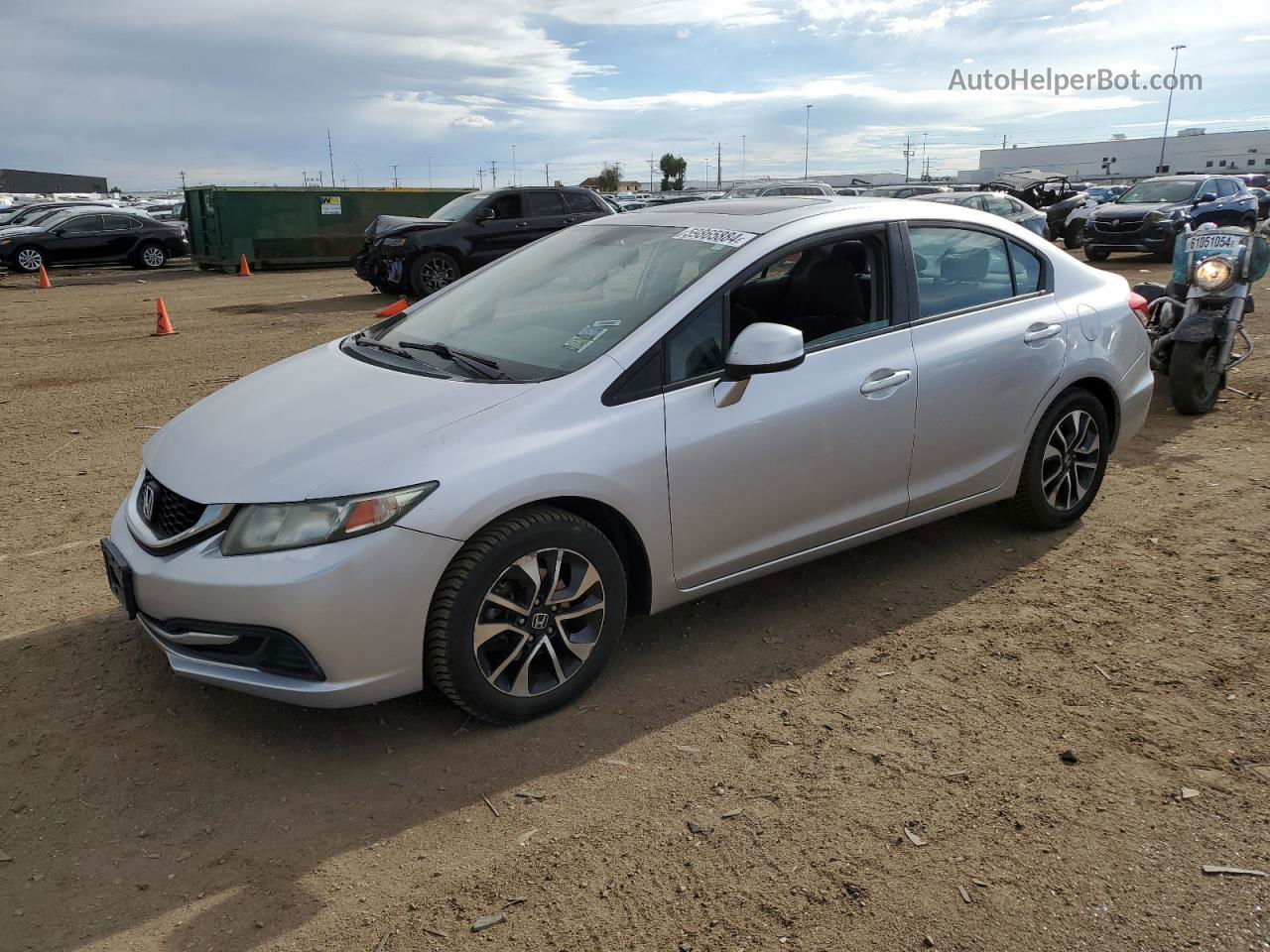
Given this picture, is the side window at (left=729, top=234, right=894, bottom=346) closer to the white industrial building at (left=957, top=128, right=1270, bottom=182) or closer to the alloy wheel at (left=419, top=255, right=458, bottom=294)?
the alloy wheel at (left=419, top=255, right=458, bottom=294)

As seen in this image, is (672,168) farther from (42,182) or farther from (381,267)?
(381,267)

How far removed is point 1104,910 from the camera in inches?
98.3

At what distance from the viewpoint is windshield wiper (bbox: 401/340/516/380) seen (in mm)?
3521

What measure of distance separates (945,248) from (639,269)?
55.7 inches

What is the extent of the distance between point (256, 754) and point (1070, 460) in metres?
3.79

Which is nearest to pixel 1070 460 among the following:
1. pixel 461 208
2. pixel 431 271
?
pixel 431 271

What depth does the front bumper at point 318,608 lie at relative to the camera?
2.89 meters

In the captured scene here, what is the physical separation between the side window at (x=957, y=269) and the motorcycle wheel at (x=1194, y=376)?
3.41 meters

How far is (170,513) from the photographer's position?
3.24 m

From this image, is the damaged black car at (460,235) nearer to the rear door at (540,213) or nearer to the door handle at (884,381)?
the rear door at (540,213)

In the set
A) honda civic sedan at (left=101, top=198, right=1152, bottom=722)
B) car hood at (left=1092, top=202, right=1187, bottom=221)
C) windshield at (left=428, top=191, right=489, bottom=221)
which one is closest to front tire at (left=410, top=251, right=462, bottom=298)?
windshield at (left=428, top=191, right=489, bottom=221)

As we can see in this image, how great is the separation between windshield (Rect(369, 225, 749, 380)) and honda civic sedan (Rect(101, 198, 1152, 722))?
0.02 meters

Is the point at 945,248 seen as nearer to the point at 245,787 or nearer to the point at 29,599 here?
the point at 245,787

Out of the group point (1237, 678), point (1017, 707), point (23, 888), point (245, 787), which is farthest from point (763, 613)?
point (23, 888)
